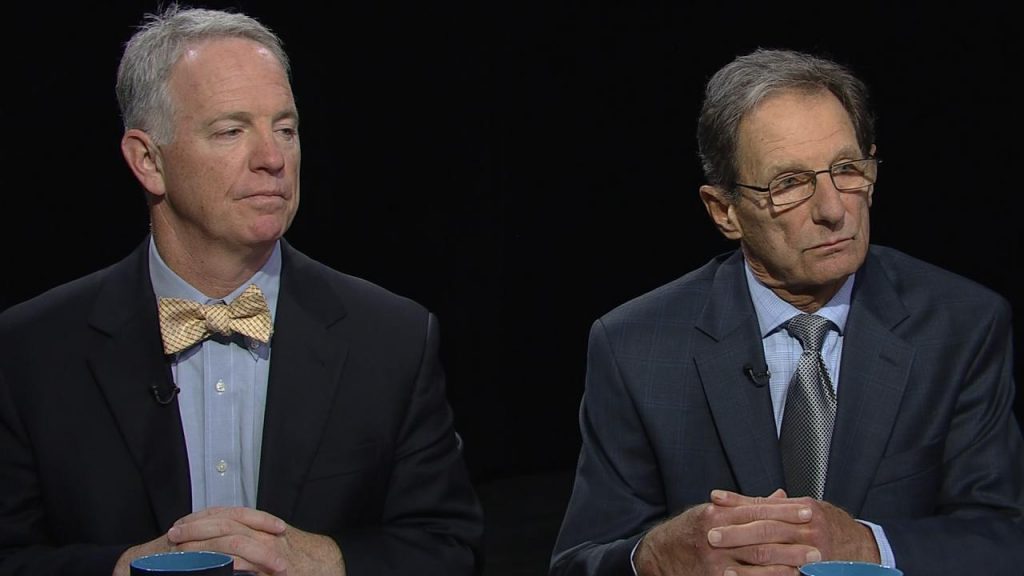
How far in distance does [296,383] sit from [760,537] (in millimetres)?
893

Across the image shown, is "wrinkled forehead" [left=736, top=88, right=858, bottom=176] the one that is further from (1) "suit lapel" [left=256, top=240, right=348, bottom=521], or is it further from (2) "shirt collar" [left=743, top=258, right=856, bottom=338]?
(1) "suit lapel" [left=256, top=240, right=348, bottom=521]

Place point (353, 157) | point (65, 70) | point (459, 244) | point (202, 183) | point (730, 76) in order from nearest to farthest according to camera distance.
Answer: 1. point (202, 183)
2. point (730, 76)
3. point (65, 70)
4. point (353, 157)
5. point (459, 244)

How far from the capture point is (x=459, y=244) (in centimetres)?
631

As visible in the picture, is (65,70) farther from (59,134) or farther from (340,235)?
(340,235)

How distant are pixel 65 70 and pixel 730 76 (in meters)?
2.47

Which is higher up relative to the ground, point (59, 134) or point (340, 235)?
point (59, 134)

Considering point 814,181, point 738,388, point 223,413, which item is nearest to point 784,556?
point 738,388

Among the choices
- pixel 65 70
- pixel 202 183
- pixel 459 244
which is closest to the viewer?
pixel 202 183

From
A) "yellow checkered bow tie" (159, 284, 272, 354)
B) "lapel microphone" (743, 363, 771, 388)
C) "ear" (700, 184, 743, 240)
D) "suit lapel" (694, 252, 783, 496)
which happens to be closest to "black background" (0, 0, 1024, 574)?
"yellow checkered bow tie" (159, 284, 272, 354)

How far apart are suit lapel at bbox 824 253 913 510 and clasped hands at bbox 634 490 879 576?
25 centimetres

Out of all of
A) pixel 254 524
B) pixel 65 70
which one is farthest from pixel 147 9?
pixel 254 524

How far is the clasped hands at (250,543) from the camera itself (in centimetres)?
241

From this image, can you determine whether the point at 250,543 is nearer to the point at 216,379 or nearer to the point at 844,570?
the point at 216,379

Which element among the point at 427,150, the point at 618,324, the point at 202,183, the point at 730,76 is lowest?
the point at 427,150
